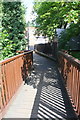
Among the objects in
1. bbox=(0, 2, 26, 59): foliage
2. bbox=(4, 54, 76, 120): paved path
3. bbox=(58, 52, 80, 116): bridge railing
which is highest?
bbox=(0, 2, 26, 59): foliage

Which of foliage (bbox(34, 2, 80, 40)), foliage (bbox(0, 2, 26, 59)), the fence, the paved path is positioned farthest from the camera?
the fence

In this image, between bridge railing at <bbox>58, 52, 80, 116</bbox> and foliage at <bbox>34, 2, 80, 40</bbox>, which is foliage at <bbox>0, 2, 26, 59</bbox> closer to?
foliage at <bbox>34, 2, 80, 40</bbox>

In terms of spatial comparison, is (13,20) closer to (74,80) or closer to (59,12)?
(59,12)

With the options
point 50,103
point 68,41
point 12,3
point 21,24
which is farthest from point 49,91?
point 12,3

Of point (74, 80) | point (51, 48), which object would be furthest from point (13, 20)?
point (74, 80)

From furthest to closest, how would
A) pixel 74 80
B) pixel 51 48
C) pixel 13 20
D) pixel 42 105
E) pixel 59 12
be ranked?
pixel 51 48 < pixel 13 20 < pixel 59 12 < pixel 42 105 < pixel 74 80

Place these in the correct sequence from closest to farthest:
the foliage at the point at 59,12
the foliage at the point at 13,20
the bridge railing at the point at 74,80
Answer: the bridge railing at the point at 74,80 → the foliage at the point at 59,12 → the foliage at the point at 13,20

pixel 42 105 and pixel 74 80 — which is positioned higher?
pixel 74 80

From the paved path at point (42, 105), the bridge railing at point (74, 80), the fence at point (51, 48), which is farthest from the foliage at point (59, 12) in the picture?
the paved path at point (42, 105)

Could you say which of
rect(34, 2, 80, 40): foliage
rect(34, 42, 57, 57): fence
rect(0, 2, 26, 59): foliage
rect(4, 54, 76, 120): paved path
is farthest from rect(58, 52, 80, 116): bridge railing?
rect(34, 42, 57, 57): fence

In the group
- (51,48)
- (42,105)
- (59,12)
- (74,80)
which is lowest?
(42,105)

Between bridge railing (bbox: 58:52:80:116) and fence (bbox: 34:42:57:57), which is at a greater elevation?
bridge railing (bbox: 58:52:80:116)

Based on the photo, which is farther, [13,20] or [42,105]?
[13,20]

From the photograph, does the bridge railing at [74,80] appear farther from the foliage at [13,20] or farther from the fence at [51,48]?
the fence at [51,48]
